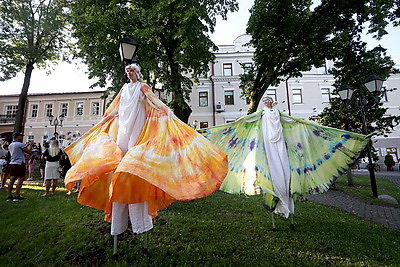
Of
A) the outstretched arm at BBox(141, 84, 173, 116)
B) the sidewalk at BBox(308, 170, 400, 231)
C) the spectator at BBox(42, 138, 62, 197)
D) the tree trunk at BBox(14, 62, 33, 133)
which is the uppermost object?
the tree trunk at BBox(14, 62, 33, 133)

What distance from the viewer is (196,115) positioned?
87.2ft

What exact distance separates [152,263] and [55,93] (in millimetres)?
34492

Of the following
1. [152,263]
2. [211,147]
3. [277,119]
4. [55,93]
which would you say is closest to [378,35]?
[277,119]

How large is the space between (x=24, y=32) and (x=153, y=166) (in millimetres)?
21395

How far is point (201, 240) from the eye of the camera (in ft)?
11.4

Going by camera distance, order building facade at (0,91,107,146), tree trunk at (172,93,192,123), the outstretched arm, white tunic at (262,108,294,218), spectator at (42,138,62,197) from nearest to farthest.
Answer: the outstretched arm < white tunic at (262,108,294,218) < spectator at (42,138,62,197) < tree trunk at (172,93,192,123) < building facade at (0,91,107,146)

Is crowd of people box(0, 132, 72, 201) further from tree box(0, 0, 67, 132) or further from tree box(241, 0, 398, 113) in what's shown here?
tree box(0, 0, 67, 132)

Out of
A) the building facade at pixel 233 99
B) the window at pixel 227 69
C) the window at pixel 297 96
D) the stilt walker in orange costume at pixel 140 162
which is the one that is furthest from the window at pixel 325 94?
the stilt walker in orange costume at pixel 140 162

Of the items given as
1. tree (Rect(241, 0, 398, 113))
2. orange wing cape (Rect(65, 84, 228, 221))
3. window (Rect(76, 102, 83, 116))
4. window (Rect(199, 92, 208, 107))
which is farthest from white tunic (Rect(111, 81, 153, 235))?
window (Rect(76, 102, 83, 116))

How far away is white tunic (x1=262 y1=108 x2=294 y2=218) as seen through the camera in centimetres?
354

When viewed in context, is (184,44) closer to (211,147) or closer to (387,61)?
(211,147)

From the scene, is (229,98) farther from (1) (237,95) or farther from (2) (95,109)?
A: (2) (95,109)

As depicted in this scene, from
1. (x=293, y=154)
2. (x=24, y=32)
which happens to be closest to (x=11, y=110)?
(x=24, y=32)

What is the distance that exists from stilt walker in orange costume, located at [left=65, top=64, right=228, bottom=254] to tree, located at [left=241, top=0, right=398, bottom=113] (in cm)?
756
